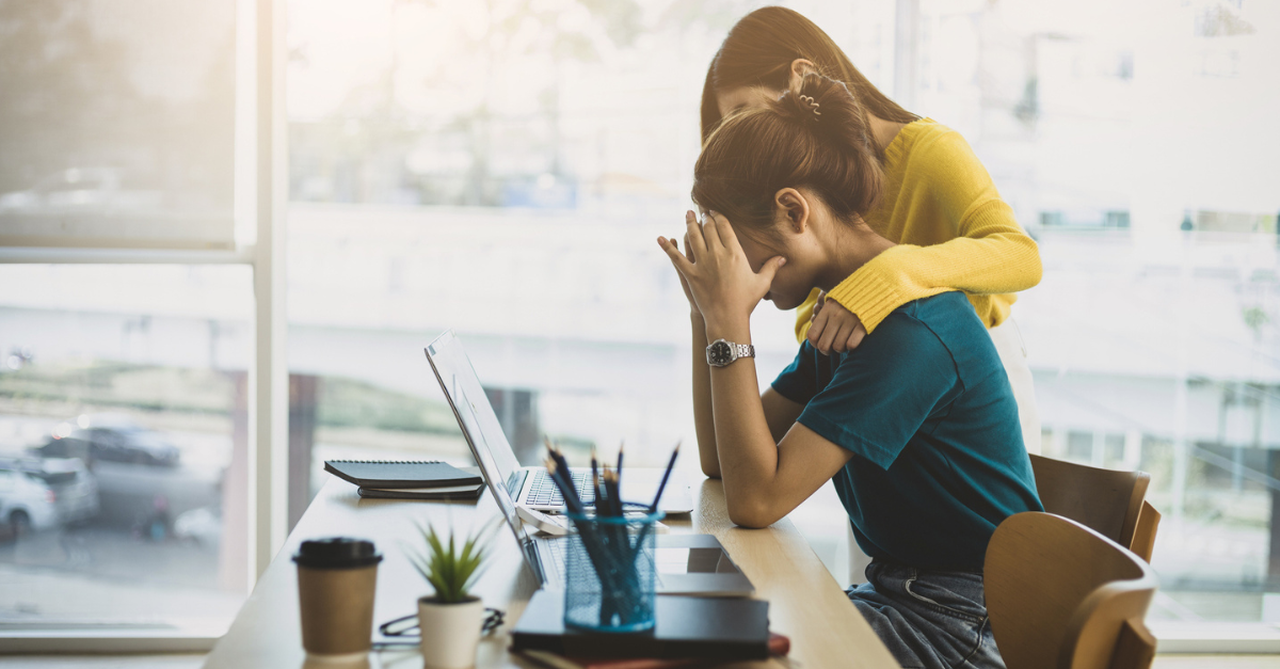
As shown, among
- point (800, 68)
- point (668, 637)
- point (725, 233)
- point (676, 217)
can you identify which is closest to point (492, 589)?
point (668, 637)

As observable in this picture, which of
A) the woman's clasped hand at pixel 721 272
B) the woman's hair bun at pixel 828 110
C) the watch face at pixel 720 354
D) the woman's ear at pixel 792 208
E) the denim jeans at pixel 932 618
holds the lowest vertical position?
the denim jeans at pixel 932 618

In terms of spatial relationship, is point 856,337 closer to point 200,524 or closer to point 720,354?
point 720,354

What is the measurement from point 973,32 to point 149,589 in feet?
9.41

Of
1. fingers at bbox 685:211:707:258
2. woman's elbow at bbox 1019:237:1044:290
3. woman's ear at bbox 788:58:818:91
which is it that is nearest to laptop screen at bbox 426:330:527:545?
fingers at bbox 685:211:707:258

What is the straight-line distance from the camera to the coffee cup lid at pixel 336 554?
742 millimetres

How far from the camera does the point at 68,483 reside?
2.59 metres

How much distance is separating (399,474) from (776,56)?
3.24ft

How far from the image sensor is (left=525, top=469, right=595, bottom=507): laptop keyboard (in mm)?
1301

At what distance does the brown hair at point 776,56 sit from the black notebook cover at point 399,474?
2.43ft

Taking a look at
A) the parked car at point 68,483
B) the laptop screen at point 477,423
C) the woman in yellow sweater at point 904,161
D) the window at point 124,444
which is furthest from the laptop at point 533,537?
the parked car at point 68,483

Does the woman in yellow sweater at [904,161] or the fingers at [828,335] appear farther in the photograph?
the woman in yellow sweater at [904,161]

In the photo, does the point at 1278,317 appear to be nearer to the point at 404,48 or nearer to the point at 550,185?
the point at 550,185

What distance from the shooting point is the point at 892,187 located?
5.64ft

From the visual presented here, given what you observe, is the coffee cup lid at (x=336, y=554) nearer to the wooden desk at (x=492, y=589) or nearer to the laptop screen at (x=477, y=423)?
the wooden desk at (x=492, y=589)
